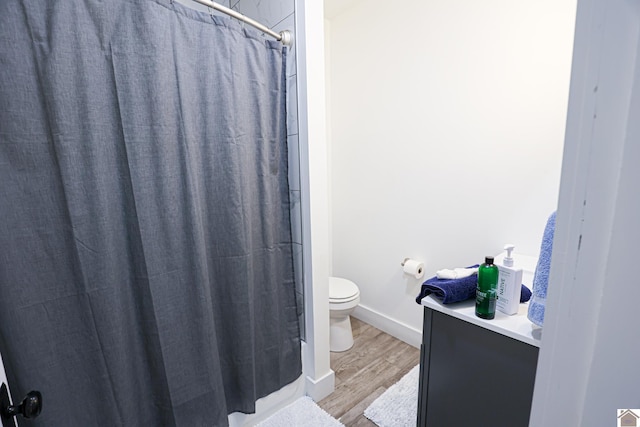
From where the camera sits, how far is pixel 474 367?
37.1 inches

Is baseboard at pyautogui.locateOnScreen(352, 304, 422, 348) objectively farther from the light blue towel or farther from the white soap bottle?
the light blue towel

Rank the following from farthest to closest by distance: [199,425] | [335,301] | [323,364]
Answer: [335,301]
[323,364]
[199,425]

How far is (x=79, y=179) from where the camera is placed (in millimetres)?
873

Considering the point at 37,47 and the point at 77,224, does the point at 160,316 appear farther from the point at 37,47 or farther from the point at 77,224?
the point at 37,47

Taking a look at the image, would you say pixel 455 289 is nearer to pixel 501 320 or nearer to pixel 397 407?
pixel 501 320

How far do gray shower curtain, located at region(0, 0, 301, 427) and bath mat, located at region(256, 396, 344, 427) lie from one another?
20 cm

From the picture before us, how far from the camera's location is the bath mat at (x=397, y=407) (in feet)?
4.66

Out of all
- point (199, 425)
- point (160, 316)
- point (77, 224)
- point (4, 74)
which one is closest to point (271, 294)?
point (160, 316)

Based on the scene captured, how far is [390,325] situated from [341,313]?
523 millimetres

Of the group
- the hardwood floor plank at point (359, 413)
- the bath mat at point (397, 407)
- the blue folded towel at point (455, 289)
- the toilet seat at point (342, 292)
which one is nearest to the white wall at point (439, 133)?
the toilet seat at point (342, 292)

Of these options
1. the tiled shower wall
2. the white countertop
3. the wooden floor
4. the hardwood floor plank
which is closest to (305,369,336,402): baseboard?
the wooden floor

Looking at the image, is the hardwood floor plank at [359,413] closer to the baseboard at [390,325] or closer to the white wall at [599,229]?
the baseboard at [390,325]

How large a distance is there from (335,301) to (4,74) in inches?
70.4

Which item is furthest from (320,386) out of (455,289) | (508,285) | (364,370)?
(508,285)
